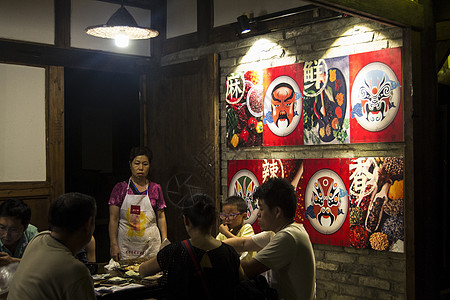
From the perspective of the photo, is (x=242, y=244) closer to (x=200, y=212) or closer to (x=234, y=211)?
(x=234, y=211)

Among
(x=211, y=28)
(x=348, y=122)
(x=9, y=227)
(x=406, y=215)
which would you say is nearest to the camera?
(x=9, y=227)

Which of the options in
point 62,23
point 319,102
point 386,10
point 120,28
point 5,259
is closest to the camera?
point 5,259

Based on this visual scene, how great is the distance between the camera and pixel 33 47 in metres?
6.58

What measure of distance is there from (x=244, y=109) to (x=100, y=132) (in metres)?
2.40

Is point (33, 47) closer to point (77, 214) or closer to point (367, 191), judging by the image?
point (367, 191)

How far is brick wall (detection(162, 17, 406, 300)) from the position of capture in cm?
516

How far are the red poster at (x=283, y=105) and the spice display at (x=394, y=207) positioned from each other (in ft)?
3.66

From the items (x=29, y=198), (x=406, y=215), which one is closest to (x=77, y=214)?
(x=406, y=215)

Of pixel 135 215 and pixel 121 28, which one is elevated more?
pixel 121 28

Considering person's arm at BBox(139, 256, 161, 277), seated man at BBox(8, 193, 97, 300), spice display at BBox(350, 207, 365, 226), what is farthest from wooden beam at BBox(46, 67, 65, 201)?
seated man at BBox(8, 193, 97, 300)

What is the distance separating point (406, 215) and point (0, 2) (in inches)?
189

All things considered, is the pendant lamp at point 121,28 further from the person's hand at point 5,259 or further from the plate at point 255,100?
the person's hand at point 5,259

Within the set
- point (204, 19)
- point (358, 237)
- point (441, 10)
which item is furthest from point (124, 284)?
point (204, 19)

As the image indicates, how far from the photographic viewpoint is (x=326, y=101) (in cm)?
560
